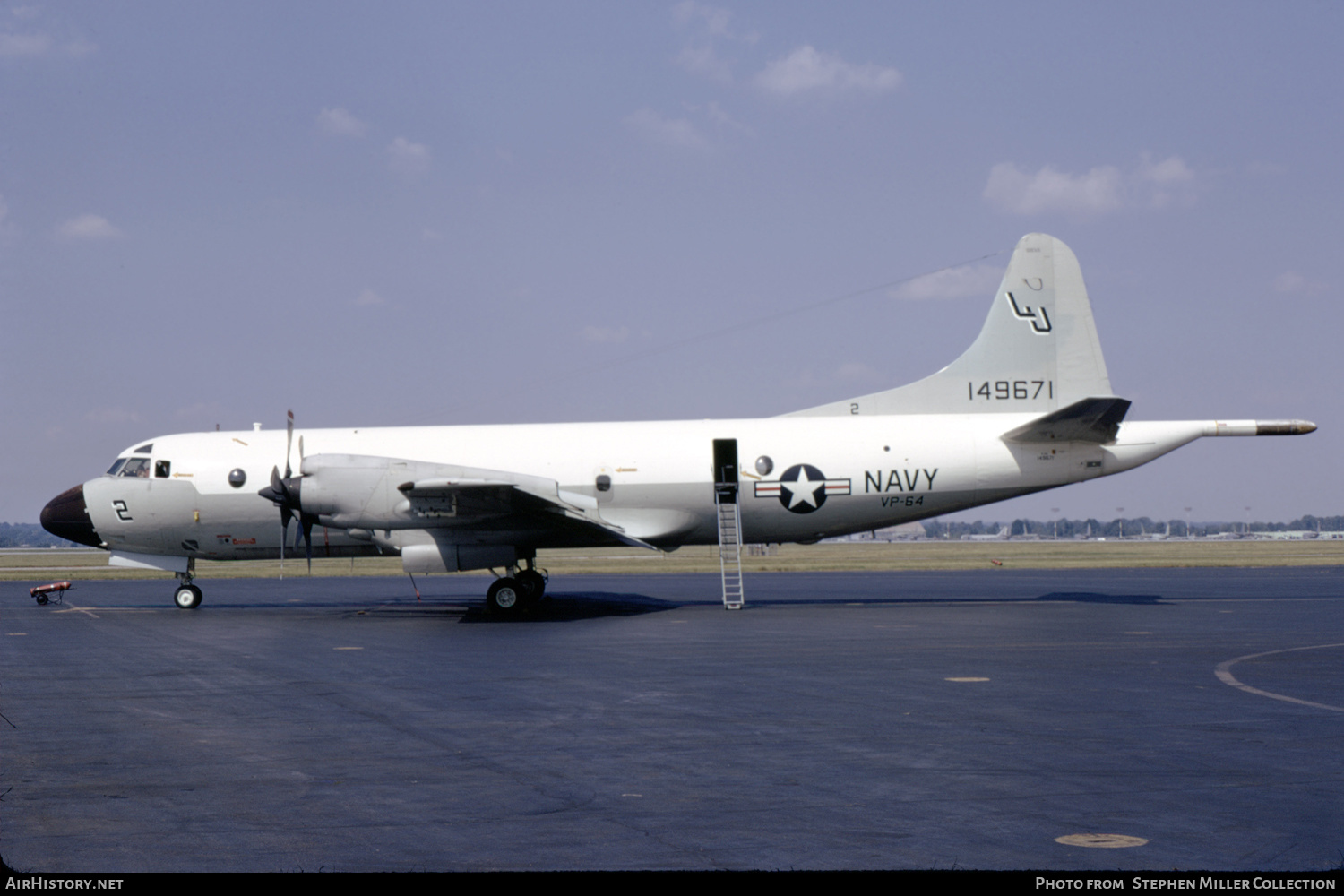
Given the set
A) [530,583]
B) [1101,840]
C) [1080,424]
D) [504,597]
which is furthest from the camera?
[530,583]

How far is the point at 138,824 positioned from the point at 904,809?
513 cm

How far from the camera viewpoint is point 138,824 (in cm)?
680

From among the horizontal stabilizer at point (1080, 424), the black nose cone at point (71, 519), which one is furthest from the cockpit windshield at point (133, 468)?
the horizontal stabilizer at point (1080, 424)

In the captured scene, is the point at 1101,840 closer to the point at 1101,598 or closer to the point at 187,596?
the point at 1101,598

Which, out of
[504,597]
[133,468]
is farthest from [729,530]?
[133,468]

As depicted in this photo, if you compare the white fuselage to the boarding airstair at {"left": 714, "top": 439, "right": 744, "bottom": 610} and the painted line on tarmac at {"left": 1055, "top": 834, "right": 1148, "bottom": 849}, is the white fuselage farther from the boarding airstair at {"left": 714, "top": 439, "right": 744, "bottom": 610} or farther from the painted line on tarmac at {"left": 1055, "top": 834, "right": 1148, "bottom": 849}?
the painted line on tarmac at {"left": 1055, "top": 834, "right": 1148, "bottom": 849}

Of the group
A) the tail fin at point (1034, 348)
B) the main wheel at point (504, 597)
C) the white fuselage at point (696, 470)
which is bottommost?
the main wheel at point (504, 597)

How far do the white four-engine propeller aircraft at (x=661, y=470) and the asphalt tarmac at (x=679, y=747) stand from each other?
3.67m

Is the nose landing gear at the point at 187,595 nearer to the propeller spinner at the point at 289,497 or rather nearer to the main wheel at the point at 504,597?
the propeller spinner at the point at 289,497

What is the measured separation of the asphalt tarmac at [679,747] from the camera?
246 inches

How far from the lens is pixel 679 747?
30.8 ft

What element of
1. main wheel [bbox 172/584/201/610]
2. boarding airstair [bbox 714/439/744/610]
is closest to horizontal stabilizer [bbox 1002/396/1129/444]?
boarding airstair [bbox 714/439/744/610]

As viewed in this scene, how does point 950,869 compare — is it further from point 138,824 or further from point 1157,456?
point 1157,456

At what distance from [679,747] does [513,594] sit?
15.4 m
